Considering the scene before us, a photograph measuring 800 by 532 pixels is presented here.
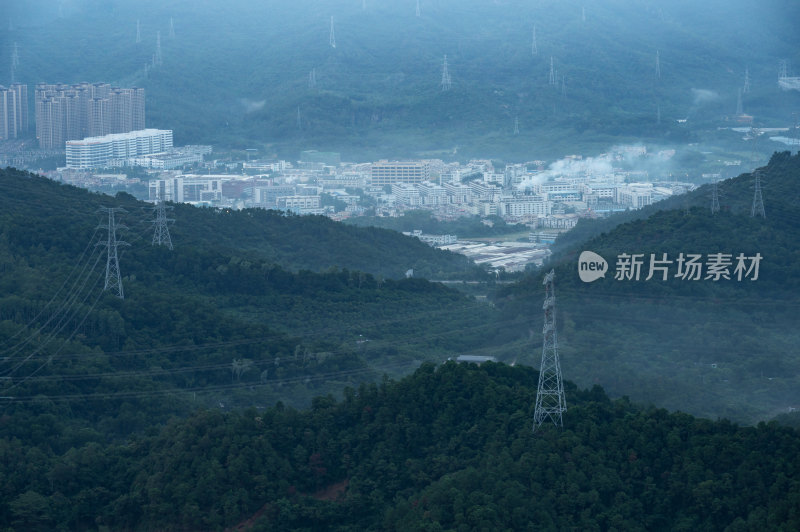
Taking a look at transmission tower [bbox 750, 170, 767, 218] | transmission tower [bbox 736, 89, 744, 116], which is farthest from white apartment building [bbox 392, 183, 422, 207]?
transmission tower [bbox 750, 170, 767, 218]

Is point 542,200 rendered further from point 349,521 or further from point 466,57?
point 349,521

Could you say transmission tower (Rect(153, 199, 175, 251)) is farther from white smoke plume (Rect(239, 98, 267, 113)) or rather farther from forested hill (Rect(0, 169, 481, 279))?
white smoke plume (Rect(239, 98, 267, 113))

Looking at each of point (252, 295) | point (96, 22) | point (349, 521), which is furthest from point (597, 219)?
point (96, 22)

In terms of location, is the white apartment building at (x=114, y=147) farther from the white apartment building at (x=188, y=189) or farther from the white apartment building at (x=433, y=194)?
the white apartment building at (x=433, y=194)

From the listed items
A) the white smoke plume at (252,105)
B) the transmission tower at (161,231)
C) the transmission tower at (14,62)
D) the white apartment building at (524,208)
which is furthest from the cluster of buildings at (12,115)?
the transmission tower at (161,231)

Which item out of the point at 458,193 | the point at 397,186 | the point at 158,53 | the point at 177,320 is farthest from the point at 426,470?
the point at 158,53

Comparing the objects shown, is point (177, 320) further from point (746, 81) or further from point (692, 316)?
point (746, 81)
